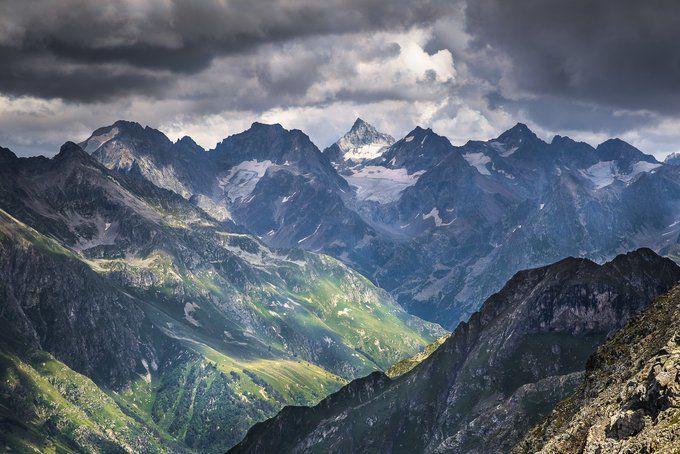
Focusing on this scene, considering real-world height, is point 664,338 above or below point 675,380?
above

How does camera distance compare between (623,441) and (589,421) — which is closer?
(623,441)

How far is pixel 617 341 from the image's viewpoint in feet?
449

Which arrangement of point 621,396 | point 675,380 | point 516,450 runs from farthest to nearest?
point 516,450 → point 621,396 → point 675,380

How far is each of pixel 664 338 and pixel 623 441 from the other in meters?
28.5

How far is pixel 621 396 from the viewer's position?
97.9m

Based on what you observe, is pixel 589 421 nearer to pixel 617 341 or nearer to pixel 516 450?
pixel 617 341

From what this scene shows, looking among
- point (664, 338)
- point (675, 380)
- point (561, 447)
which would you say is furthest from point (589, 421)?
point (675, 380)

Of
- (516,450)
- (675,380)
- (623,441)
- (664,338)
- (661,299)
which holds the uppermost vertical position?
(661,299)

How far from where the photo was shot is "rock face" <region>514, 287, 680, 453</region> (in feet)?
265

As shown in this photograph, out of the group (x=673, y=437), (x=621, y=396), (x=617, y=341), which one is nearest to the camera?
(x=673, y=437)

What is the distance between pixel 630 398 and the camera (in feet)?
302

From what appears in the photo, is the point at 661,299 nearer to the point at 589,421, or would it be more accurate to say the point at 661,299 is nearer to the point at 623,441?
the point at 589,421

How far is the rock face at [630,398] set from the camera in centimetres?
8081

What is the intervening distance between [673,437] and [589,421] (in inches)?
1334
